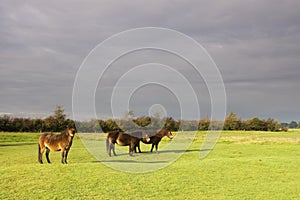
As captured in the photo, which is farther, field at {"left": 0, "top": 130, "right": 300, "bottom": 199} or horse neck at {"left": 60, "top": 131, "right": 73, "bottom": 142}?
horse neck at {"left": 60, "top": 131, "right": 73, "bottom": 142}

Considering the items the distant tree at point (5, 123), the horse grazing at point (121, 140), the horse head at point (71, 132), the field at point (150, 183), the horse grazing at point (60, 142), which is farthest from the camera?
the distant tree at point (5, 123)

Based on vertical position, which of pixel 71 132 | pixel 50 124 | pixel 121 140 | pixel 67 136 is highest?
pixel 50 124

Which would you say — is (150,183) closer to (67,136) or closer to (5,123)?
(67,136)

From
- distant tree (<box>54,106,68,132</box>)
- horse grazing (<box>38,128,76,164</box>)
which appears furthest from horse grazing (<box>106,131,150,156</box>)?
distant tree (<box>54,106,68,132</box>)

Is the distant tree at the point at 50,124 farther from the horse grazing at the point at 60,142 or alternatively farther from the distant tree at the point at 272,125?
the distant tree at the point at 272,125

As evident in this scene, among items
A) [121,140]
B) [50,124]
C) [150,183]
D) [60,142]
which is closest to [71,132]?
[60,142]

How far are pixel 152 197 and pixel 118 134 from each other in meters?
8.98

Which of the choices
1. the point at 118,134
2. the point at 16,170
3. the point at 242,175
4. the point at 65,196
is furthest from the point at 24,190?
the point at 118,134

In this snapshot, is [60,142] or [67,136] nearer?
[67,136]

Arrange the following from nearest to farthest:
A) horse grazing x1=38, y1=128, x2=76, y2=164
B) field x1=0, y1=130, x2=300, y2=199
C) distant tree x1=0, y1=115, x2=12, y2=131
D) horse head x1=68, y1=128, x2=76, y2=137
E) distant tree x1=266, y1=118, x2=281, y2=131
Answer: field x1=0, y1=130, x2=300, y2=199
horse head x1=68, y1=128, x2=76, y2=137
horse grazing x1=38, y1=128, x2=76, y2=164
distant tree x1=0, y1=115, x2=12, y2=131
distant tree x1=266, y1=118, x2=281, y2=131

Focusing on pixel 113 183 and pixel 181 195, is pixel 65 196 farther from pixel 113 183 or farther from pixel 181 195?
pixel 181 195

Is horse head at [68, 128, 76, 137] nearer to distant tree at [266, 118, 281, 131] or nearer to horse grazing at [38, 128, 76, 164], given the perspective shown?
horse grazing at [38, 128, 76, 164]

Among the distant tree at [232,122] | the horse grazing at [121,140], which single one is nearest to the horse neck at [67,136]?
the horse grazing at [121,140]

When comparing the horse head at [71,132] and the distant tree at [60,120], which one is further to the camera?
the distant tree at [60,120]
